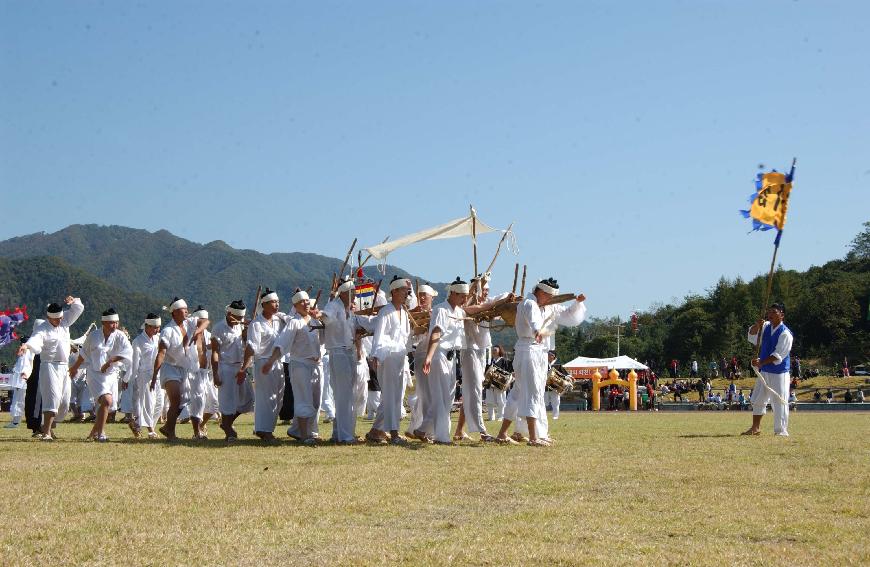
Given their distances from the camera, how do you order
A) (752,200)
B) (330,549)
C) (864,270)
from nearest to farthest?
(330,549) < (752,200) < (864,270)

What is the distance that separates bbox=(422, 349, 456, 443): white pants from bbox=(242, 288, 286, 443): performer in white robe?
2.16 meters

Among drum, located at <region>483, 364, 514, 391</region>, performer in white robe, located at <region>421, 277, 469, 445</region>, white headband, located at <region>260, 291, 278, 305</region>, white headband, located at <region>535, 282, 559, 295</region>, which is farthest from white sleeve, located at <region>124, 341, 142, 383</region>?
white headband, located at <region>535, 282, 559, 295</region>

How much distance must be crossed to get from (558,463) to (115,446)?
19.4ft

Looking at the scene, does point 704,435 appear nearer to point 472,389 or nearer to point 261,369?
point 472,389

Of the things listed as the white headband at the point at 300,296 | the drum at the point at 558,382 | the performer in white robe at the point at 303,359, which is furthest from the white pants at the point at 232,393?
the drum at the point at 558,382

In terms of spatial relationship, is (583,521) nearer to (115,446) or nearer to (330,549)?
(330,549)

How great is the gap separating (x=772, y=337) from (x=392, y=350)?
5890 millimetres

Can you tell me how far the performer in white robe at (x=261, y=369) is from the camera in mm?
14141

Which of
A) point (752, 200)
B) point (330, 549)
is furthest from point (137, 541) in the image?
point (752, 200)

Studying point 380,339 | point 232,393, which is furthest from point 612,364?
point 380,339

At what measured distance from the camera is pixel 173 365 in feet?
48.6

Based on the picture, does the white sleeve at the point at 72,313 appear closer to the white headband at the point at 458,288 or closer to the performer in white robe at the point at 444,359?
the performer in white robe at the point at 444,359

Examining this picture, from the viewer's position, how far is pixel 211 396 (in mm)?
18656

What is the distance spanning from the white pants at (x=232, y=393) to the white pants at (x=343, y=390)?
71.4 inches
